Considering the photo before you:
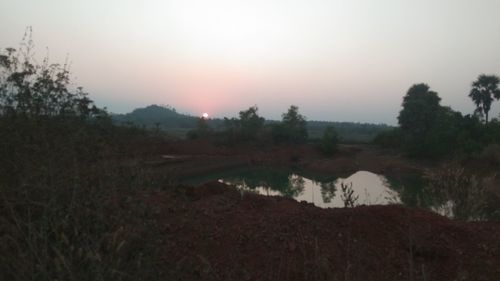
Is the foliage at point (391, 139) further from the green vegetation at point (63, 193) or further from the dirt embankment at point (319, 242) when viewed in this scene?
the green vegetation at point (63, 193)

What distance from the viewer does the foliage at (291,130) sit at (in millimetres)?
43344

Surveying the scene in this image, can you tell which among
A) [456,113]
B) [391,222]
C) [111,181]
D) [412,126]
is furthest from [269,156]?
[111,181]

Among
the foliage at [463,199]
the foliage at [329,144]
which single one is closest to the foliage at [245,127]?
the foliage at [329,144]

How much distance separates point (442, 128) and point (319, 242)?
33.6 m

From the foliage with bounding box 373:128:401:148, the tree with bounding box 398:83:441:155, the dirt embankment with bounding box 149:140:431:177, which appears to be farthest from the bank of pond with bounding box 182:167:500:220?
the foliage with bounding box 373:128:401:148

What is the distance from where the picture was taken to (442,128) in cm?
3450

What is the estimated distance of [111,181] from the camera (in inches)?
120

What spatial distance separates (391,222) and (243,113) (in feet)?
135

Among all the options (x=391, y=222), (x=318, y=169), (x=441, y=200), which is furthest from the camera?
(x=318, y=169)

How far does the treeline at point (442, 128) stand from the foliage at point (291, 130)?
338 inches

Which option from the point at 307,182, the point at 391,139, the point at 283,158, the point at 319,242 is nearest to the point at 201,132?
the point at 283,158

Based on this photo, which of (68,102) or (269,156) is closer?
(68,102)

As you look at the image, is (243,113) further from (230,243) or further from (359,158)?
(230,243)

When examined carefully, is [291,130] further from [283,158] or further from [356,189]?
[356,189]
